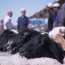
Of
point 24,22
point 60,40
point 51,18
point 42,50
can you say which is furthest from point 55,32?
point 24,22

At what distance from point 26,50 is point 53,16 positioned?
401cm

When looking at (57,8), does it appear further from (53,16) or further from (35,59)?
(35,59)

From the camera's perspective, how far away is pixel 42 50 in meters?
2.60

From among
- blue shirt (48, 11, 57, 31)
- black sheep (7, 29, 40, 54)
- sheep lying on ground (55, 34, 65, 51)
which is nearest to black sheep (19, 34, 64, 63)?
sheep lying on ground (55, 34, 65, 51)

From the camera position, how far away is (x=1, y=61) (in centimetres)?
240

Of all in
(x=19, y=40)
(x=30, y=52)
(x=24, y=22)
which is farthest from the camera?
(x=24, y=22)

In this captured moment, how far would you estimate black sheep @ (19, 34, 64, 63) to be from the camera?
2.55m

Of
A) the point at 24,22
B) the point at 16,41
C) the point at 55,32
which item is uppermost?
the point at 55,32

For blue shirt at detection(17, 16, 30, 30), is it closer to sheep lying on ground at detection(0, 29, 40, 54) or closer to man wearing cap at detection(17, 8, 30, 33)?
man wearing cap at detection(17, 8, 30, 33)

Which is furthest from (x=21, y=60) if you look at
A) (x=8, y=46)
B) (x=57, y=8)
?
(x=57, y=8)

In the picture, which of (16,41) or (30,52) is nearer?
(30,52)

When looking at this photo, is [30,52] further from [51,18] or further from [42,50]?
[51,18]

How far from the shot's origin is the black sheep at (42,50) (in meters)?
2.55

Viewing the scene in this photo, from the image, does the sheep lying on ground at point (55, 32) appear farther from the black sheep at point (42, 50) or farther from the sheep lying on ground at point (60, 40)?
the black sheep at point (42, 50)
